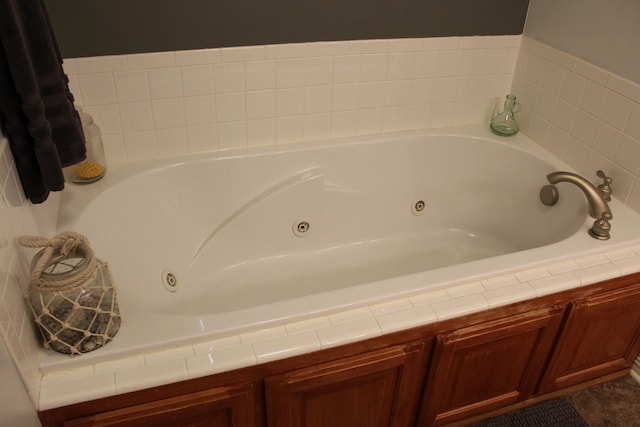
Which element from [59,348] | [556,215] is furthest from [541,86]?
[59,348]

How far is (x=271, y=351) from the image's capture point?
1.18m

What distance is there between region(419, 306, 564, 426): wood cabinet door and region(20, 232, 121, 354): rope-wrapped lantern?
81 cm

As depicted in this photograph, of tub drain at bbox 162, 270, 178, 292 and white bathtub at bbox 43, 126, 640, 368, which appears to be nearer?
white bathtub at bbox 43, 126, 640, 368

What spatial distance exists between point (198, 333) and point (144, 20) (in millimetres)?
1018

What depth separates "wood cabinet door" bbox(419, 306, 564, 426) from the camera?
1384mm

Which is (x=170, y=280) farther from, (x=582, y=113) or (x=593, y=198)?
(x=582, y=113)

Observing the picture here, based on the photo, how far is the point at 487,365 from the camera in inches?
58.9

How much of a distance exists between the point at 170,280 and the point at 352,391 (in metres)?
0.80

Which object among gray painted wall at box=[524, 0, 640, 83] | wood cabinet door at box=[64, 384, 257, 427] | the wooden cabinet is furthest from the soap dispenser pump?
wood cabinet door at box=[64, 384, 257, 427]

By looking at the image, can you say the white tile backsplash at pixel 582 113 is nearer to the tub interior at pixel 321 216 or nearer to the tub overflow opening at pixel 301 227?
the tub interior at pixel 321 216

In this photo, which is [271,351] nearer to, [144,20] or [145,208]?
[145,208]

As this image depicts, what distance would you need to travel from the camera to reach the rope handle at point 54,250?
1049 millimetres

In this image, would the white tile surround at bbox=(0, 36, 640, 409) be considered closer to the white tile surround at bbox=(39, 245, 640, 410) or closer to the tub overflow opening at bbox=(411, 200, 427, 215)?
the white tile surround at bbox=(39, 245, 640, 410)

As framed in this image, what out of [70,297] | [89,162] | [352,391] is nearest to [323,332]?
[352,391]
